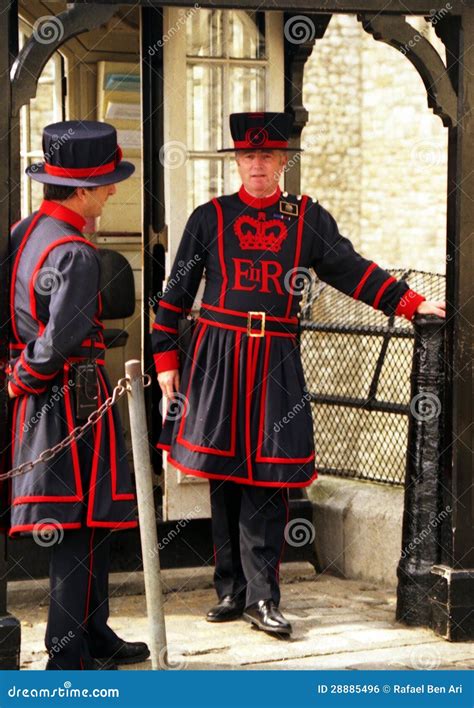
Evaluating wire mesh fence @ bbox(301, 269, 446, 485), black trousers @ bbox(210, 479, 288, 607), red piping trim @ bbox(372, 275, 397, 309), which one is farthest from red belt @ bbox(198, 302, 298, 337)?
wire mesh fence @ bbox(301, 269, 446, 485)

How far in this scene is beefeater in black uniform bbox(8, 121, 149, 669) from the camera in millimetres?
5176

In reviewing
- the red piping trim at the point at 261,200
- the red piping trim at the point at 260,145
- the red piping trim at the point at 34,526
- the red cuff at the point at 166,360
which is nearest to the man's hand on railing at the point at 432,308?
the red piping trim at the point at 261,200

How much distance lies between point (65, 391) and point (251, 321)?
3.99ft

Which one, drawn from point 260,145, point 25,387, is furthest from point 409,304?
point 25,387

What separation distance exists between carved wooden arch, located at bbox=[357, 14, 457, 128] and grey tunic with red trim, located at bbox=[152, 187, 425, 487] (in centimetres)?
70

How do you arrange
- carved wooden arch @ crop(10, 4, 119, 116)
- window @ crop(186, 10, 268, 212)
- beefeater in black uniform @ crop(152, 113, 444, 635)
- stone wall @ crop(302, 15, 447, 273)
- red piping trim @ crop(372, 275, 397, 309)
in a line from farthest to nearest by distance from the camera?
stone wall @ crop(302, 15, 447, 273)
window @ crop(186, 10, 268, 212)
red piping trim @ crop(372, 275, 397, 309)
beefeater in black uniform @ crop(152, 113, 444, 635)
carved wooden arch @ crop(10, 4, 119, 116)

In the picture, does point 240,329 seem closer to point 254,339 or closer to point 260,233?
point 254,339

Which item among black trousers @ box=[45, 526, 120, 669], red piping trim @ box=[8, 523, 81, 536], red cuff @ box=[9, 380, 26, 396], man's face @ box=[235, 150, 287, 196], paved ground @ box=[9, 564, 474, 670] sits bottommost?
paved ground @ box=[9, 564, 474, 670]

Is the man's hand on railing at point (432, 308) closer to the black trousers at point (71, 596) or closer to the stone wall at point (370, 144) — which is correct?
the black trousers at point (71, 596)

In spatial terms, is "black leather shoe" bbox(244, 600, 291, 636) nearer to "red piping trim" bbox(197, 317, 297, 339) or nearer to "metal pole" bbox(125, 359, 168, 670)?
"red piping trim" bbox(197, 317, 297, 339)

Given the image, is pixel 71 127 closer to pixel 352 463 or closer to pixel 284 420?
pixel 284 420

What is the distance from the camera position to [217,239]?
250 inches

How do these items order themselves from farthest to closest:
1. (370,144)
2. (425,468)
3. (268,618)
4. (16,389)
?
(370,144)
(425,468)
(268,618)
(16,389)

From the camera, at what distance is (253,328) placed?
20.6 feet
